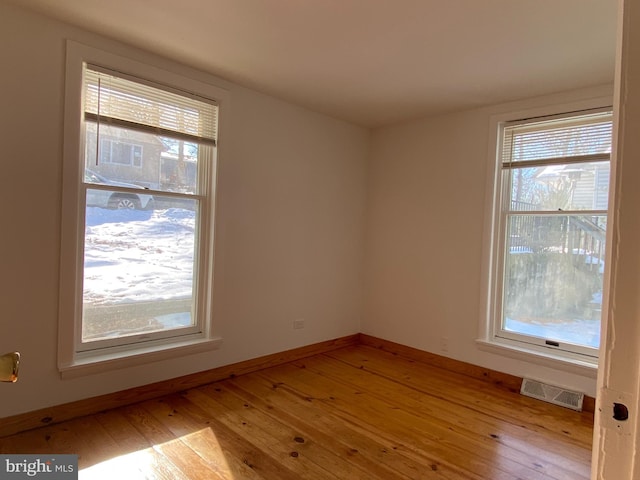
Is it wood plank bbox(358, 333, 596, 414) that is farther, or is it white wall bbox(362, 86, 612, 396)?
white wall bbox(362, 86, 612, 396)

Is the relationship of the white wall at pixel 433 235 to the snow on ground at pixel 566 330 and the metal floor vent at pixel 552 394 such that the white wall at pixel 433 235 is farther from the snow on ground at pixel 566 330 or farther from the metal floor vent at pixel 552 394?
the snow on ground at pixel 566 330

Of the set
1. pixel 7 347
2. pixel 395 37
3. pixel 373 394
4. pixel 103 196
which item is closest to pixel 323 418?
pixel 373 394

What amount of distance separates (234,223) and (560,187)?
109 inches

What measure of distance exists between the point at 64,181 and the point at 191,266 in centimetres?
109

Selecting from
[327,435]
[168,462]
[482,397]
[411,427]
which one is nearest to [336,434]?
[327,435]

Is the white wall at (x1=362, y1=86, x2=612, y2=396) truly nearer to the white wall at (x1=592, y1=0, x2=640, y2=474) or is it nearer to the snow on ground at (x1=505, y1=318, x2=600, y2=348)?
the snow on ground at (x1=505, y1=318, x2=600, y2=348)

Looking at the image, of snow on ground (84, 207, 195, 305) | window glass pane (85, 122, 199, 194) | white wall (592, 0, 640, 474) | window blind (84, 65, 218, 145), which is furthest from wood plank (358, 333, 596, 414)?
white wall (592, 0, 640, 474)

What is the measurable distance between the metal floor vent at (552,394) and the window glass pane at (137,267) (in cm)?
Answer: 287

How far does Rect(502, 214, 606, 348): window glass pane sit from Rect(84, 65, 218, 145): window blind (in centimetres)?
282

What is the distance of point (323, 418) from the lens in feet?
8.72

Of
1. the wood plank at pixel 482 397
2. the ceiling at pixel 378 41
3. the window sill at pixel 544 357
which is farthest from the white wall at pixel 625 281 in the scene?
the window sill at pixel 544 357

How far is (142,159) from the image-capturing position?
2.78 metres

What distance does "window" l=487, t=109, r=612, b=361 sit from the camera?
9.86 feet

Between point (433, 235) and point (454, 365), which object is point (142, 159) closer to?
point (433, 235)
